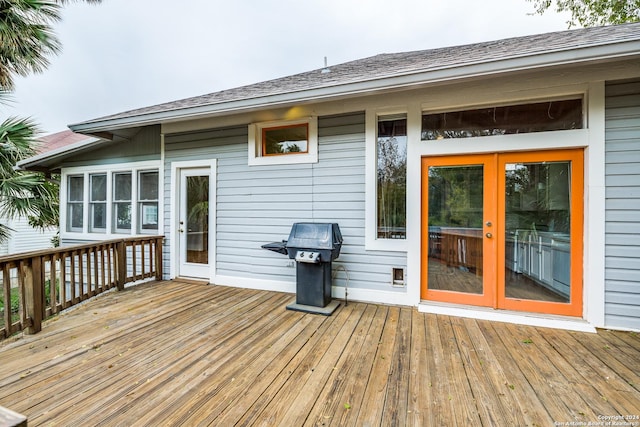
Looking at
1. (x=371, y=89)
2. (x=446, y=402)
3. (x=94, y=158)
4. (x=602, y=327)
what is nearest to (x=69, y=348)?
(x=446, y=402)

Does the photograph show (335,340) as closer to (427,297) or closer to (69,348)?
(427,297)

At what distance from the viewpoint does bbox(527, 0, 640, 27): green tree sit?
23.1 feet

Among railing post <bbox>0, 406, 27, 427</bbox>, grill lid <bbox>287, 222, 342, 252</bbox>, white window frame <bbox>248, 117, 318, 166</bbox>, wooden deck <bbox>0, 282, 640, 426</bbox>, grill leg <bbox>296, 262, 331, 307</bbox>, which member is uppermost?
white window frame <bbox>248, 117, 318, 166</bbox>

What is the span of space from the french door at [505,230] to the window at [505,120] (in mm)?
277

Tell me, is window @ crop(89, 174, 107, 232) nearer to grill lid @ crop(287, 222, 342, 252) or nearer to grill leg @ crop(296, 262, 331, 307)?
grill lid @ crop(287, 222, 342, 252)

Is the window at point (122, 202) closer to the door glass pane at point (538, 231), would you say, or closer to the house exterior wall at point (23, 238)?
the door glass pane at point (538, 231)

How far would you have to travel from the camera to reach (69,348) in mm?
2287

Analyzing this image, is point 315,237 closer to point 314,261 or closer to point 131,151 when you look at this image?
point 314,261

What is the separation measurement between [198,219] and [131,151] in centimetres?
210

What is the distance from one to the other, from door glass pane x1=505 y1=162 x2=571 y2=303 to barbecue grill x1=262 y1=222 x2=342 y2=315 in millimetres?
1988

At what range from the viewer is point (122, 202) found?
17.2ft

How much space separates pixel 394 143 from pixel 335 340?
2450 mm

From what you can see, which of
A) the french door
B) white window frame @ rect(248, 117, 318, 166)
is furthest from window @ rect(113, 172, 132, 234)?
the french door

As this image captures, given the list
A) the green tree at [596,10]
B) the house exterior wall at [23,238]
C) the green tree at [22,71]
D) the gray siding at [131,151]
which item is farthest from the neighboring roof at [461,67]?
the house exterior wall at [23,238]
